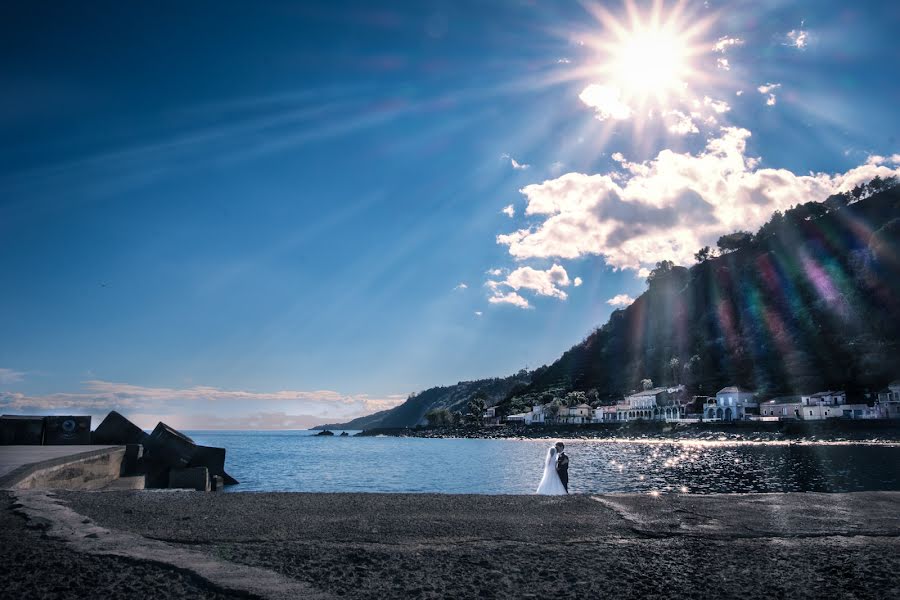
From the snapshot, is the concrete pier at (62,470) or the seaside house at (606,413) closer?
the concrete pier at (62,470)

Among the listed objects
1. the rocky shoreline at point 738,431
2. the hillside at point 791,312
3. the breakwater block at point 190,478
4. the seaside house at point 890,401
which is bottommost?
the rocky shoreline at point 738,431

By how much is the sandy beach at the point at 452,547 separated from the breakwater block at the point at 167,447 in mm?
16451

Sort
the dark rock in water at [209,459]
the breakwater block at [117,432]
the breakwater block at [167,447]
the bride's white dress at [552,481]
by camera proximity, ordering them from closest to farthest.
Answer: the bride's white dress at [552,481], the breakwater block at [167,447], the breakwater block at [117,432], the dark rock in water at [209,459]

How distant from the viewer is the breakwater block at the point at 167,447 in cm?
2508

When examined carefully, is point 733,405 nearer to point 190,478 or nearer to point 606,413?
point 606,413

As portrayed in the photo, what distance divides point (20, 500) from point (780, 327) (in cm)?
16109

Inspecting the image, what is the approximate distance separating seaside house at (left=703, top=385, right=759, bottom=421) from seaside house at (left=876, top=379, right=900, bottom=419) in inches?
996

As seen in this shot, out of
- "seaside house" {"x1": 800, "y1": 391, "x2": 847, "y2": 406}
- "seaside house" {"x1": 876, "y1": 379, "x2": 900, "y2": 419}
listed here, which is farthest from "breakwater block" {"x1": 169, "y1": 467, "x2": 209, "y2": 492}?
"seaside house" {"x1": 800, "y1": 391, "x2": 847, "y2": 406}

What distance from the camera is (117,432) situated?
1024 inches

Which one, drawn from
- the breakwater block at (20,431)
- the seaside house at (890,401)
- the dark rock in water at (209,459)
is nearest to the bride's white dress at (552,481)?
the dark rock in water at (209,459)

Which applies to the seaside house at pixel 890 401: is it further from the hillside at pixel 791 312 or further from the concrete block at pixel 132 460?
the concrete block at pixel 132 460

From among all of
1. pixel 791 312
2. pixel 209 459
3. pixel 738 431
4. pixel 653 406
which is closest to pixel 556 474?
pixel 209 459

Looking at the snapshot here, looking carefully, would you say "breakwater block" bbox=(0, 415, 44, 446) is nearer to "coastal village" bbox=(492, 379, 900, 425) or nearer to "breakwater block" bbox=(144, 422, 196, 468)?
"breakwater block" bbox=(144, 422, 196, 468)

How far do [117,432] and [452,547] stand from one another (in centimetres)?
2497
